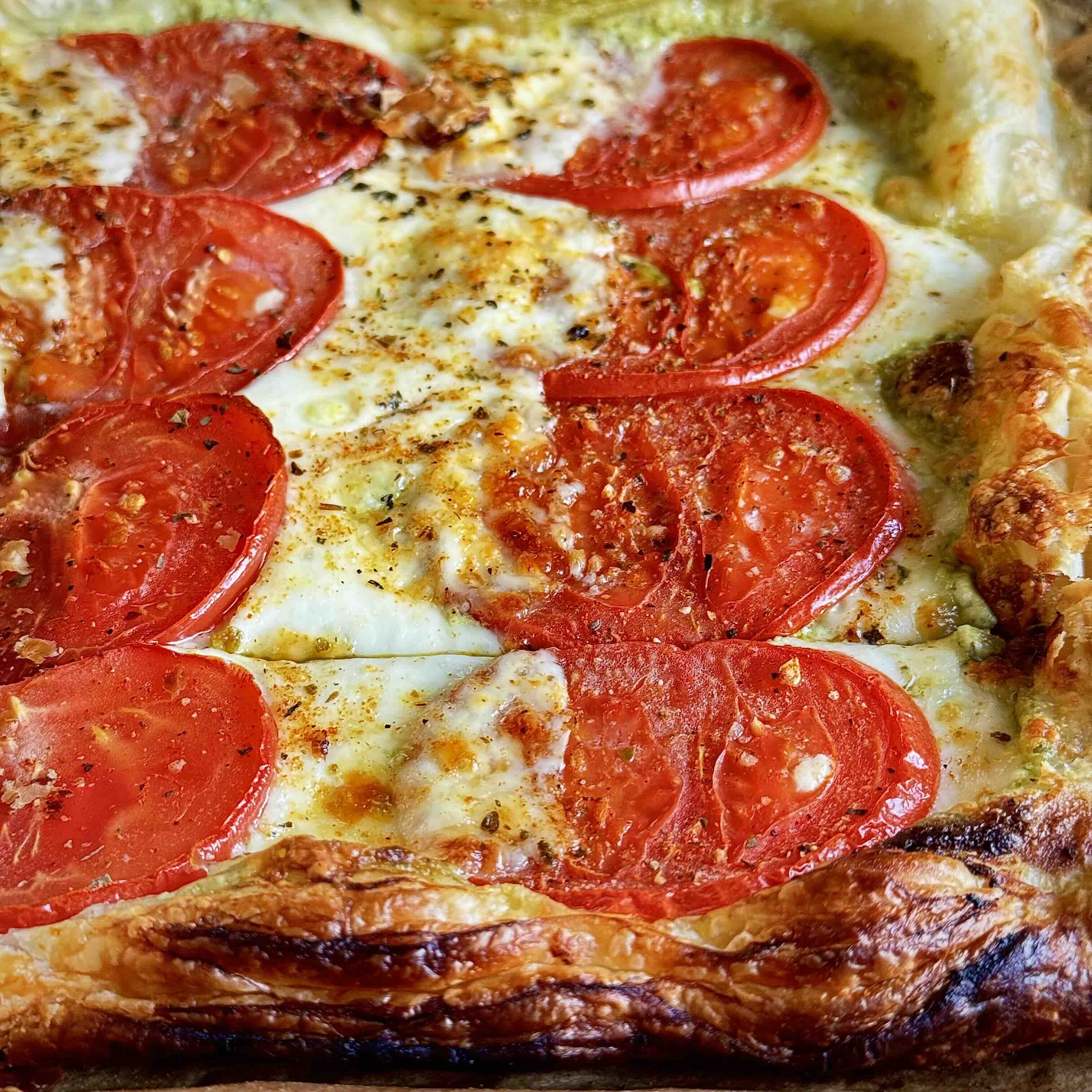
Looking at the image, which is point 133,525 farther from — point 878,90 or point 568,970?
point 878,90

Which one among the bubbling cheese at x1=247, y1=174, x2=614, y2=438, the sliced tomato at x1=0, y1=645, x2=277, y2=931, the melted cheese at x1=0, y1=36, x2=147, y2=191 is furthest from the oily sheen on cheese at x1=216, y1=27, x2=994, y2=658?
the melted cheese at x1=0, y1=36, x2=147, y2=191

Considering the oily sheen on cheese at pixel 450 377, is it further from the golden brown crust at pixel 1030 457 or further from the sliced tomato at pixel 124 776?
the sliced tomato at pixel 124 776

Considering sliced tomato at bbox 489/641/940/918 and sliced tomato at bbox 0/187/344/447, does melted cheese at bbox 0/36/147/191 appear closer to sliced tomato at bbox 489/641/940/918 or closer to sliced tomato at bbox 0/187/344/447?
sliced tomato at bbox 0/187/344/447

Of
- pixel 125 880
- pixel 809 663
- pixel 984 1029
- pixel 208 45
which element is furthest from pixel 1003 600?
pixel 208 45

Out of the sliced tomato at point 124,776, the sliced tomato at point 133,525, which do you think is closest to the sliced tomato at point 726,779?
the sliced tomato at point 124,776

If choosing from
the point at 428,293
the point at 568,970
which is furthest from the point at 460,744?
the point at 428,293

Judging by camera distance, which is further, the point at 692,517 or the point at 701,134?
the point at 701,134

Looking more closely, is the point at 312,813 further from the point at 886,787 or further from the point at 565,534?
the point at 886,787
